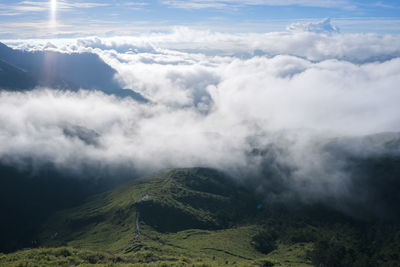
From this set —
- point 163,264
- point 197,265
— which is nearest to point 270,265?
point 197,265

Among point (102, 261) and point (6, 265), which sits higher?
point (6, 265)

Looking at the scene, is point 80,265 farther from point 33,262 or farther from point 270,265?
point 270,265

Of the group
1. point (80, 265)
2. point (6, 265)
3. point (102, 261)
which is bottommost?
point (102, 261)

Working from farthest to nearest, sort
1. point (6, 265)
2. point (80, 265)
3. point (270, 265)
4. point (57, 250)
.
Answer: point (270, 265) → point (57, 250) → point (80, 265) → point (6, 265)

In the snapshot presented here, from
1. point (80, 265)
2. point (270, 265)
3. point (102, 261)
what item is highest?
point (80, 265)

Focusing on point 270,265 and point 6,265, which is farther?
point 270,265

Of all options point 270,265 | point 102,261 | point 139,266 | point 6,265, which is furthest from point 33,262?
point 270,265

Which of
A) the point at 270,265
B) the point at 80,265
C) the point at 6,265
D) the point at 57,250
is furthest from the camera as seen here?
the point at 270,265

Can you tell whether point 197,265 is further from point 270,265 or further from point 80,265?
point 270,265

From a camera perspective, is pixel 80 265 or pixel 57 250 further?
pixel 57 250
